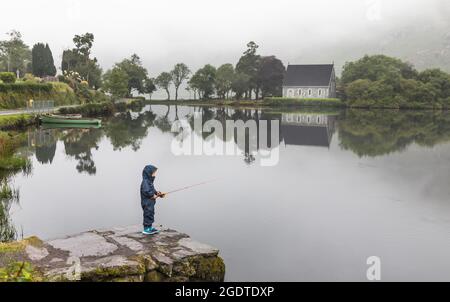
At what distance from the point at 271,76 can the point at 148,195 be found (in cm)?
11739

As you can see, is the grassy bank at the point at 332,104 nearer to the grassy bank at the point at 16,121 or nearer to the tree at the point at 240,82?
the tree at the point at 240,82

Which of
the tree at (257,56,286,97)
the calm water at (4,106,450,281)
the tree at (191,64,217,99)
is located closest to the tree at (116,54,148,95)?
the tree at (191,64,217,99)

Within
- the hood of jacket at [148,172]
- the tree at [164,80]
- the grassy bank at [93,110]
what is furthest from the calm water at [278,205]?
the tree at [164,80]

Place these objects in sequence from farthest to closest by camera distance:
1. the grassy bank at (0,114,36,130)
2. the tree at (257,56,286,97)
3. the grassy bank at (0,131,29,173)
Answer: the tree at (257,56,286,97) → the grassy bank at (0,114,36,130) → the grassy bank at (0,131,29,173)

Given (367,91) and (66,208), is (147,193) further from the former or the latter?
(367,91)

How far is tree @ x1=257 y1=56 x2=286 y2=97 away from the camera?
410ft

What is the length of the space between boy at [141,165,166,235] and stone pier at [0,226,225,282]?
11.7 inches

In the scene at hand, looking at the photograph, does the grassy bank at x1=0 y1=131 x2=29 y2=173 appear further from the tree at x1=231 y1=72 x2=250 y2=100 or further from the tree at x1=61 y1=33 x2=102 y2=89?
the tree at x1=231 y1=72 x2=250 y2=100

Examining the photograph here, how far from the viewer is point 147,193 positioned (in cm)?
1108

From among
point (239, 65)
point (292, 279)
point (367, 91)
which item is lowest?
point (292, 279)

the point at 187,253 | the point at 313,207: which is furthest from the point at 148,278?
the point at 313,207

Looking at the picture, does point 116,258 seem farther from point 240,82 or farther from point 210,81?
point 210,81

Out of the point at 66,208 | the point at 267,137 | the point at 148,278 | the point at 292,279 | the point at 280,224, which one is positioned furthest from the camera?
the point at 267,137
